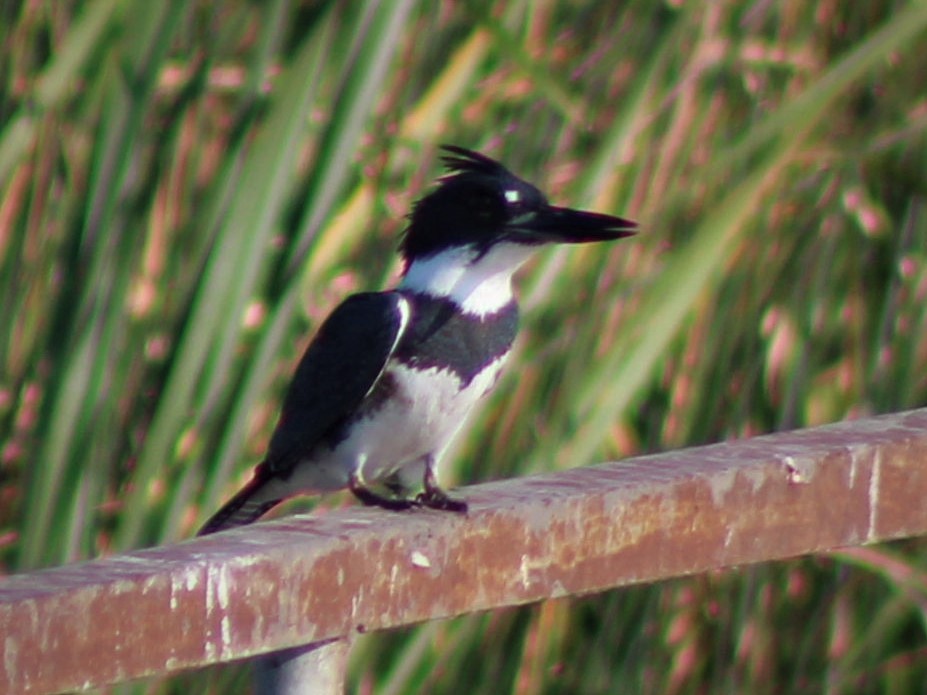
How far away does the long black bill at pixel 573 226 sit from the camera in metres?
2.19

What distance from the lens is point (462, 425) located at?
2.29 m

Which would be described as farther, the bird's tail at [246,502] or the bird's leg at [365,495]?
the bird's tail at [246,502]

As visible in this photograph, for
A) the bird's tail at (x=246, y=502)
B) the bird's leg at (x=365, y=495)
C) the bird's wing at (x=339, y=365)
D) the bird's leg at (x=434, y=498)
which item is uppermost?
the bird's wing at (x=339, y=365)

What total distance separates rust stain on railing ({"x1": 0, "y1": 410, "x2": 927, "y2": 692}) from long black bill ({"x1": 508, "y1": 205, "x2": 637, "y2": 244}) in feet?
1.61

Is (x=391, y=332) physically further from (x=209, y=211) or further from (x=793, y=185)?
(x=793, y=185)

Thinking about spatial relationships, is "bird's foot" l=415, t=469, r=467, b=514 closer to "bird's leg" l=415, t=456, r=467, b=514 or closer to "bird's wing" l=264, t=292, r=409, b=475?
"bird's leg" l=415, t=456, r=467, b=514

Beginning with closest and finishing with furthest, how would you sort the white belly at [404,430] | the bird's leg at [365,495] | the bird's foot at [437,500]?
the bird's foot at [437,500]
the bird's leg at [365,495]
the white belly at [404,430]

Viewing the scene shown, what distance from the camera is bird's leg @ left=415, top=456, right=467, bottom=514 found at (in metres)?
1.55

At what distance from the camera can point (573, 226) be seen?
2197 millimetres

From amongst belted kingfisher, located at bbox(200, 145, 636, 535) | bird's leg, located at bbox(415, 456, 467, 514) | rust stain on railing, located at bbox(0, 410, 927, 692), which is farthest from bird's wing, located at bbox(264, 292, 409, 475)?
rust stain on railing, located at bbox(0, 410, 927, 692)

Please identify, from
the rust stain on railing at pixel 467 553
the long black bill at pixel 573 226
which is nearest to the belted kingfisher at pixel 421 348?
the long black bill at pixel 573 226

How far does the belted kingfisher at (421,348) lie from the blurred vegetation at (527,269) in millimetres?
60

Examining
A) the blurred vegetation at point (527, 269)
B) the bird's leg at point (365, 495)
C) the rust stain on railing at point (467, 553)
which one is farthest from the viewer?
the bird's leg at point (365, 495)

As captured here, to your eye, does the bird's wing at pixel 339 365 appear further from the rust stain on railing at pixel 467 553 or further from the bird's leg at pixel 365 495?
the rust stain on railing at pixel 467 553
